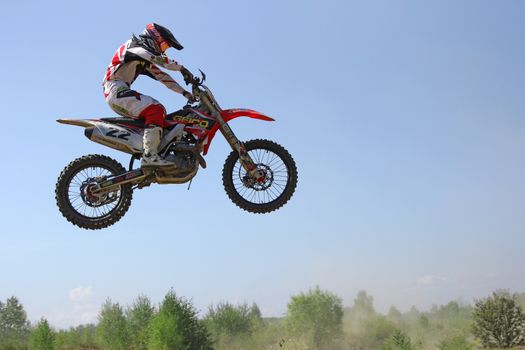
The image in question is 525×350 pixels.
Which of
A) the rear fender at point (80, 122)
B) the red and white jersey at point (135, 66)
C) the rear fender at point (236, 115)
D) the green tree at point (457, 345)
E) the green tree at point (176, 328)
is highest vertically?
the red and white jersey at point (135, 66)

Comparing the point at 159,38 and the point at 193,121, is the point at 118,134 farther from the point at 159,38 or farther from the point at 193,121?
the point at 159,38

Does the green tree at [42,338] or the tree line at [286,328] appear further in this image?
the green tree at [42,338]

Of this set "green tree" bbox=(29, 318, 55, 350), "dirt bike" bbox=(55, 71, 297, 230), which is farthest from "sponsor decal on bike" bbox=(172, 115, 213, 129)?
"green tree" bbox=(29, 318, 55, 350)

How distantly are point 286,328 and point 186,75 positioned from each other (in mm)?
95062

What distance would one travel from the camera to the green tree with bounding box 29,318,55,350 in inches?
2552

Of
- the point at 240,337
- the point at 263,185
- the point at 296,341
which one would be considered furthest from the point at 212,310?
the point at 263,185

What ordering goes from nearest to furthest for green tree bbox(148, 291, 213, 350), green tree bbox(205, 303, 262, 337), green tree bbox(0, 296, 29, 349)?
green tree bbox(148, 291, 213, 350), green tree bbox(205, 303, 262, 337), green tree bbox(0, 296, 29, 349)

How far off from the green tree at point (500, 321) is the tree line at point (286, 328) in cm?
8

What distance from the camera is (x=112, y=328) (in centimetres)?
7494

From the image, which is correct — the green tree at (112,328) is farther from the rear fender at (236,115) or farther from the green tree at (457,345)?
the rear fender at (236,115)

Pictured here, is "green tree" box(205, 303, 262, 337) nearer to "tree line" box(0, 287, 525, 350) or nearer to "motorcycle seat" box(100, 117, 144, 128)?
"tree line" box(0, 287, 525, 350)

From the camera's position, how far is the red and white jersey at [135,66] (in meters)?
9.83

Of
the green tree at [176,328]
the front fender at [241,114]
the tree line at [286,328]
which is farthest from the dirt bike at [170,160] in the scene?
the green tree at [176,328]

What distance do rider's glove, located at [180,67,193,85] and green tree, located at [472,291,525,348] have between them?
1876 inches
